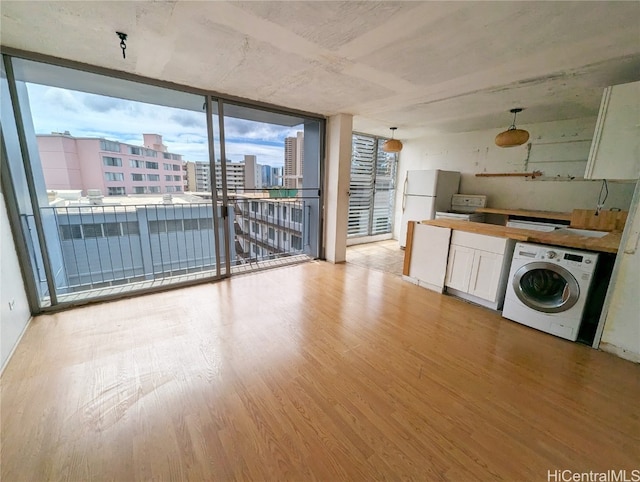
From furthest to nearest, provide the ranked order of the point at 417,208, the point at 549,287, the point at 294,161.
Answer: the point at 417,208
the point at 294,161
the point at 549,287

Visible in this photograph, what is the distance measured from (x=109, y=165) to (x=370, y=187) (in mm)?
4799

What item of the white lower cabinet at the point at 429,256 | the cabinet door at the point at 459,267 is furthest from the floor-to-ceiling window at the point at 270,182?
the cabinet door at the point at 459,267

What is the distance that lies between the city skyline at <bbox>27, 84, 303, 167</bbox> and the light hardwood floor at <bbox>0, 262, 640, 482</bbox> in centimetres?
200

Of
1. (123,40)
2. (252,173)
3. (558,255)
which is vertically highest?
(123,40)

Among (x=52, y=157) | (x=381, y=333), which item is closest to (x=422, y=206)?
(x=381, y=333)

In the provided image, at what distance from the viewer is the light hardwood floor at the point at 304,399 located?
1243 millimetres

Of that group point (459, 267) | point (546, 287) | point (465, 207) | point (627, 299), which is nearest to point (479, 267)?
point (459, 267)

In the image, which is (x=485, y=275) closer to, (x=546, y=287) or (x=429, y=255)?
(x=546, y=287)

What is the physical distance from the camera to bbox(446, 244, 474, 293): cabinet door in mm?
3029

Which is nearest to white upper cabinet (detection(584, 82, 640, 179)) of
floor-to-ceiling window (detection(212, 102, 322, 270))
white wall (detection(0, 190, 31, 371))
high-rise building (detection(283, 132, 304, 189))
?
floor-to-ceiling window (detection(212, 102, 322, 270))

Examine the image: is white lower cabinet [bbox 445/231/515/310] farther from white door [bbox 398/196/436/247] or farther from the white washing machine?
white door [bbox 398/196/436/247]

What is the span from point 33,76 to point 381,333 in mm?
4467

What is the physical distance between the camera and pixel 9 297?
6.72 feet

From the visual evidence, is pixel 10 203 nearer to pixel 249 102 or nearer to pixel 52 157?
pixel 52 157
